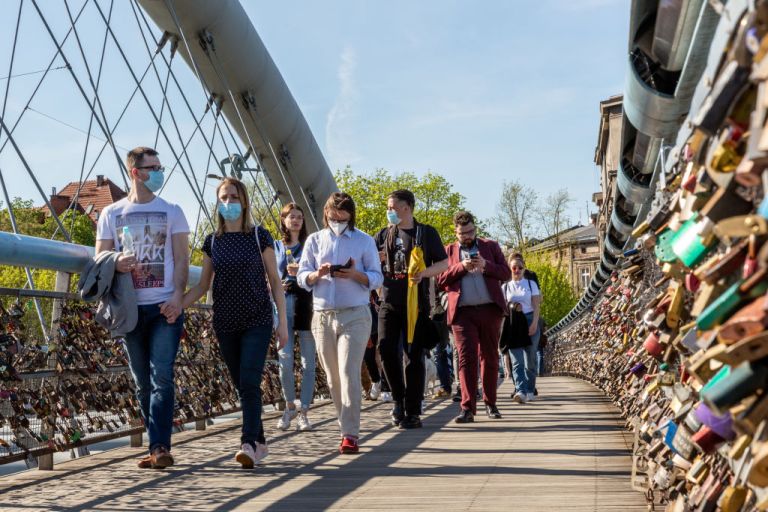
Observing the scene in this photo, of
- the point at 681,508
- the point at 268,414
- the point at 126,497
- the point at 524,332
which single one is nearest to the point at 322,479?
the point at 126,497

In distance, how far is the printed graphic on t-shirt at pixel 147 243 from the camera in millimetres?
6184

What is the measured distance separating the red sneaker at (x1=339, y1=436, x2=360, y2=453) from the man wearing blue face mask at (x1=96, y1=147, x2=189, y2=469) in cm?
116

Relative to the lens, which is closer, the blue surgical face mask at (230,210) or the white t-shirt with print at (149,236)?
the white t-shirt with print at (149,236)

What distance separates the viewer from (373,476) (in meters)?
5.69

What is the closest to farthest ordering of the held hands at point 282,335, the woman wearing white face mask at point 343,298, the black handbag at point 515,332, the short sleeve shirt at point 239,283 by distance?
1. the short sleeve shirt at point 239,283
2. the held hands at point 282,335
3. the woman wearing white face mask at point 343,298
4. the black handbag at point 515,332

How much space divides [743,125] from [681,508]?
1.43 meters

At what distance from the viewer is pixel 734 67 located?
5.91 ft

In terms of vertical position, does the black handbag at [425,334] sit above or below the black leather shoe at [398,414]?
above

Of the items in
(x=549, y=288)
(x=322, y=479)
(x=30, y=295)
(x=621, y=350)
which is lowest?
(x=322, y=479)

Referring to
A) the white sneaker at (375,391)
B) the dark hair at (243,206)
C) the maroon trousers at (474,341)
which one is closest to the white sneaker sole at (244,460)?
the dark hair at (243,206)

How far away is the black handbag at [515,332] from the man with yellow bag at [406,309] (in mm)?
3538

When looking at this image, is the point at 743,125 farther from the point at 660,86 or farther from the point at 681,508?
the point at 660,86

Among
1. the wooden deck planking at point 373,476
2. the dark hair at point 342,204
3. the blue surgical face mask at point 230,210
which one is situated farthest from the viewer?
the dark hair at point 342,204

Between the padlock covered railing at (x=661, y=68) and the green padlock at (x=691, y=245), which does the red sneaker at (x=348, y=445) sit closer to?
the padlock covered railing at (x=661, y=68)
